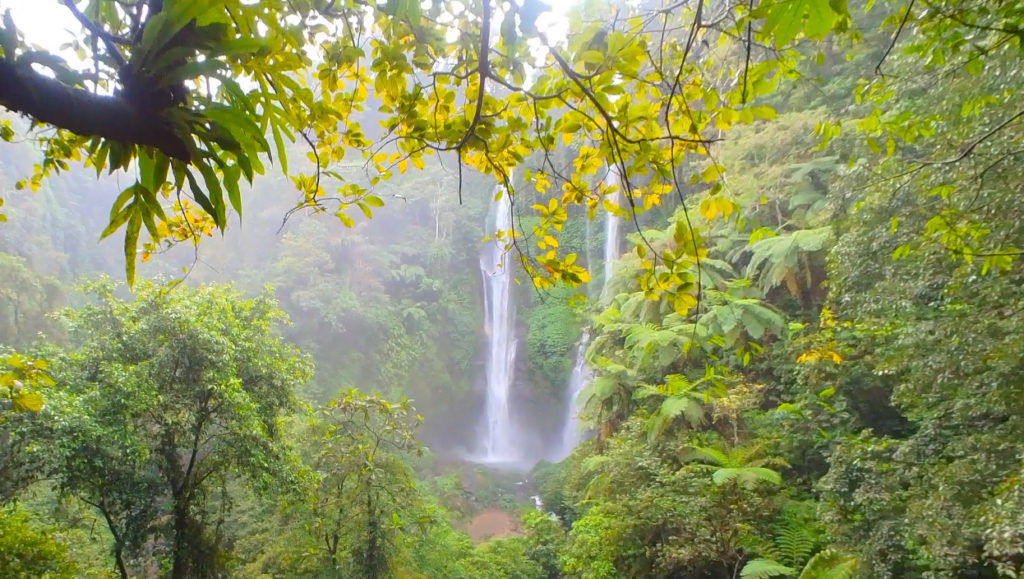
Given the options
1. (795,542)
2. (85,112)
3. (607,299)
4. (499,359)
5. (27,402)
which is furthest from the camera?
(499,359)

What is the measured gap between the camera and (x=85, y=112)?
2.75ft

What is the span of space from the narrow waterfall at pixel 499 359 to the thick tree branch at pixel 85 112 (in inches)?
632

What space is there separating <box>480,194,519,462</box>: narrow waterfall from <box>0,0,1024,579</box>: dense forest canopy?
19.9ft

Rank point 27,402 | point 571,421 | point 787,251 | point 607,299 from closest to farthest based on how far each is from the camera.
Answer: point 27,402 < point 787,251 < point 607,299 < point 571,421

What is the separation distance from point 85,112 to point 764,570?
4746 millimetres

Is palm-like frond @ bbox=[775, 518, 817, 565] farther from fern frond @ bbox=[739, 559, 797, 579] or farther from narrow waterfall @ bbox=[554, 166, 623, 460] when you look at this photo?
narrow waterfall @ bbox=[554, 166, 623, 460]

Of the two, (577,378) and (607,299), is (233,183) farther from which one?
(577,378)

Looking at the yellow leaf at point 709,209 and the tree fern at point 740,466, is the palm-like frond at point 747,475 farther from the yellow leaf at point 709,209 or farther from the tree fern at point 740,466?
the yellow leaf at point 709,209

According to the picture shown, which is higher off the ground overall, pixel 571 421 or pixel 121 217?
pixel 571 421

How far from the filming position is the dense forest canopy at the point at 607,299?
1105mm

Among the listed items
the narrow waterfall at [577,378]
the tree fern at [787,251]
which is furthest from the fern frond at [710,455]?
the narrow waterfall at [577,378]

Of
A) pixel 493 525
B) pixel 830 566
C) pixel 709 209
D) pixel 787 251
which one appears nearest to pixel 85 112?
pixel 709 209

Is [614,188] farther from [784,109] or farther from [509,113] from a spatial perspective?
[784,109]

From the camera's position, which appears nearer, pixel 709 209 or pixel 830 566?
pixel 709 209
